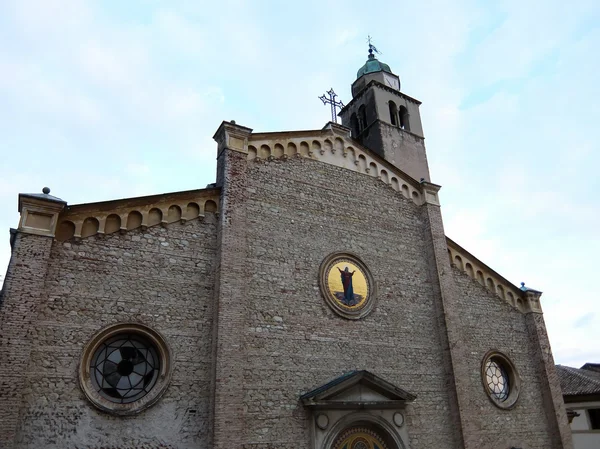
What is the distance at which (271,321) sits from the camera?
10844 millimetres

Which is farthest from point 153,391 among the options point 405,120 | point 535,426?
point 405,120

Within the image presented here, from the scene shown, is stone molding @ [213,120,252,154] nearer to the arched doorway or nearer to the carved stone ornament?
the carved stone ornament

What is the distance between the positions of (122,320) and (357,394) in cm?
597

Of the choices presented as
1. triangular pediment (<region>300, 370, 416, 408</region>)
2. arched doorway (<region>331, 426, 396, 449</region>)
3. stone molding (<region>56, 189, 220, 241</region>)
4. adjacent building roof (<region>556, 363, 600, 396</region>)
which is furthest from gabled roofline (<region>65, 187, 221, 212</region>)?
adjacent building roof (<region>556, 363, 600, 396</region>)

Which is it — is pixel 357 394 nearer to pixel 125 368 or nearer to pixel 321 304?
pixel 321 304

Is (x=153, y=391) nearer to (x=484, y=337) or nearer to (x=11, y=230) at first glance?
(x=11, y=230)

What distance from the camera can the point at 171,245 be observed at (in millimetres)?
10383

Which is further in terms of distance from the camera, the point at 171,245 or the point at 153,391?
the point at 171,245

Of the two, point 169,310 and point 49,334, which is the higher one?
point 169,310

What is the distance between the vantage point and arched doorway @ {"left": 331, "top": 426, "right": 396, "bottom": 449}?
35.4 feet

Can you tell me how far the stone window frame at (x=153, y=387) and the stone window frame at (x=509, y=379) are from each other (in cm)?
996

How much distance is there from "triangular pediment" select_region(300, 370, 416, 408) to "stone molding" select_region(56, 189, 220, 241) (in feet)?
17.2

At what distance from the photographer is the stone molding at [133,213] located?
938 cm

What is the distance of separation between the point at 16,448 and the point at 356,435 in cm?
738
